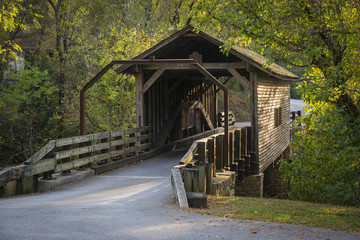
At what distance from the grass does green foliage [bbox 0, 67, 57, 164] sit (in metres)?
13.3

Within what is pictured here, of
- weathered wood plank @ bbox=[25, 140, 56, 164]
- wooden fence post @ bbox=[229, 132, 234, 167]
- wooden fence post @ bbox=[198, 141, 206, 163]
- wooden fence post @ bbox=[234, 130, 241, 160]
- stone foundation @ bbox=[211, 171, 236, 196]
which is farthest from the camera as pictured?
wooden fence post @ bbox=[234, 130, 241, 160]

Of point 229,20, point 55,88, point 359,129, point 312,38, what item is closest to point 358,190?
point 359,129

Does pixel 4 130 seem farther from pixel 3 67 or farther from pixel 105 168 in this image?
pixel 105 168

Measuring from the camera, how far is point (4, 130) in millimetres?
20750

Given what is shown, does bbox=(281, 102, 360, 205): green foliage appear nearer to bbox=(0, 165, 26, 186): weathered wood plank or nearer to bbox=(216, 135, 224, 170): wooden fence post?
bbox=(216, 135, 224, 170): wooden fence post

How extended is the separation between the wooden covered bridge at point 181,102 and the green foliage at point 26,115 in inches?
112

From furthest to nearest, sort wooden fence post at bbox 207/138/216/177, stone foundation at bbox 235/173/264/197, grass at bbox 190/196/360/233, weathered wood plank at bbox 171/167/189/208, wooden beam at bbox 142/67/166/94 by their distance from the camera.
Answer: stone foundation at bbox 235/173/264/197, wooden beam at bbox 142/67/166/94, wooden fence post at bbox 207/138/216/177, weathered wood plank at bbox 171/167/189/208, grass at bbox 190/196/360/233

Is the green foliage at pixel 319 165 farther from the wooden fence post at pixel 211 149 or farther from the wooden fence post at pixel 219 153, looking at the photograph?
the wooden fence post at pixel 211 149

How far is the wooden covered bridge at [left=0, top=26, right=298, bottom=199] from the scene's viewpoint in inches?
531

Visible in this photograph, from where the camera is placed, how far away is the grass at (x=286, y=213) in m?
8.09

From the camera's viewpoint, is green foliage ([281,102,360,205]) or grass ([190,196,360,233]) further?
green foliage ([281,102,360,205])

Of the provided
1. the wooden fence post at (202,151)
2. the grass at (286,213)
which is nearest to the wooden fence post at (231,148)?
the wooden fence post at (202,151)

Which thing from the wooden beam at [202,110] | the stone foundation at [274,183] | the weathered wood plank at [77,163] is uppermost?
the wooden beam at [202,110]

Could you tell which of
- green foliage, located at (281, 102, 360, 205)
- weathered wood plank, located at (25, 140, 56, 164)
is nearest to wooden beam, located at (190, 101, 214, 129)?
green foliage, located at (281, 102, 360, 205)
